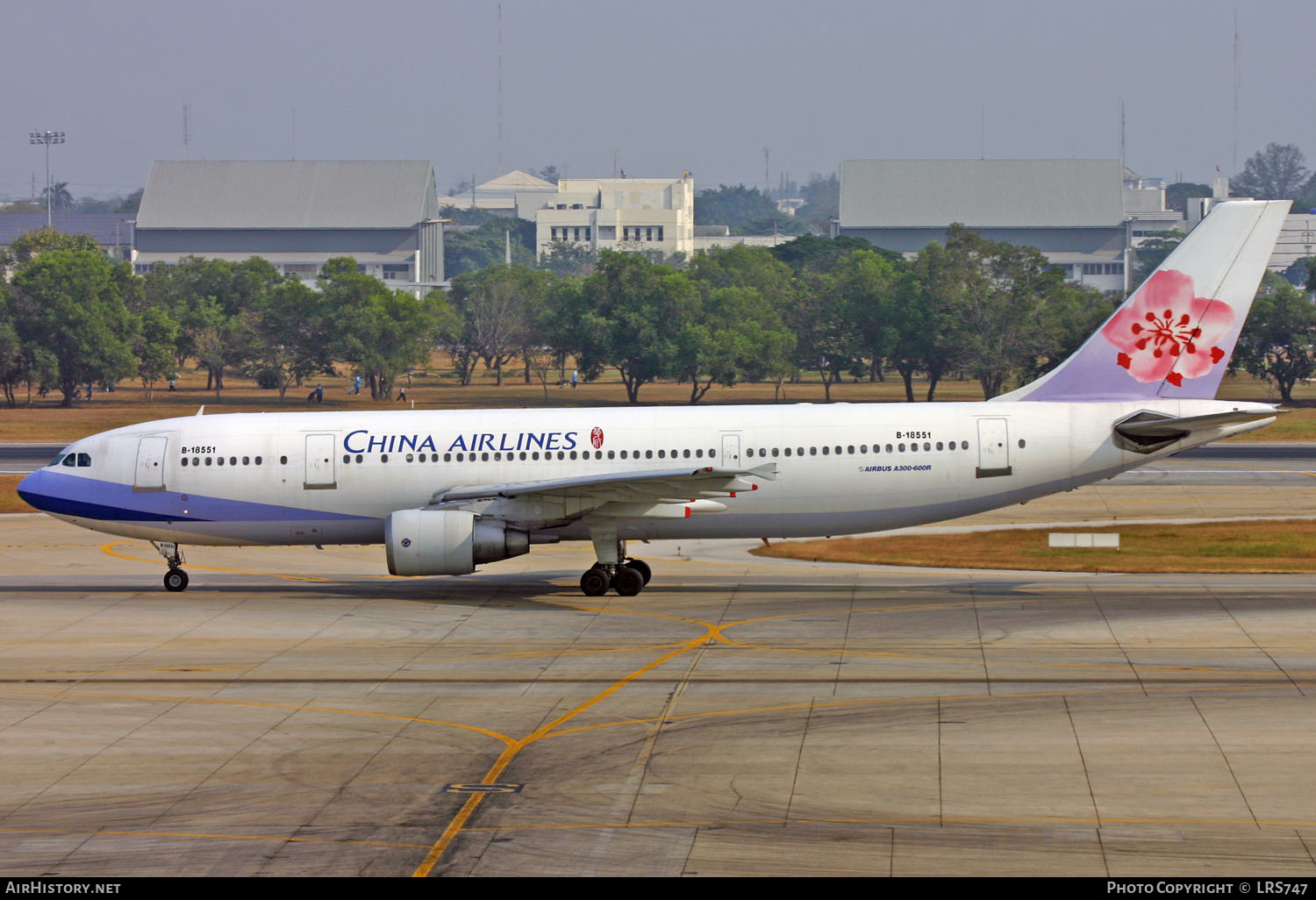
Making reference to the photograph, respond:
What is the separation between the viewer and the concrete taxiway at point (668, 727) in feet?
58.0

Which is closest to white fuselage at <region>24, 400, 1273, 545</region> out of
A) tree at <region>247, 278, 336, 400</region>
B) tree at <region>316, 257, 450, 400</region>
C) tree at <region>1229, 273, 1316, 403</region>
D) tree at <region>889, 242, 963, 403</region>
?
tree at <region>889, 242, 963, 403</region>

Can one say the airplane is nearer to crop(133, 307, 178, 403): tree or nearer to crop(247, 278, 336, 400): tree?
crop(247, 278, 336, 400): tree

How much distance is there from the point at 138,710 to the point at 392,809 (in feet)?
26.2

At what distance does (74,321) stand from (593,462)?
94114 mm

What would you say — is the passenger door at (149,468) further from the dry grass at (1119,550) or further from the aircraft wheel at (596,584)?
the dry grass at (1119,550)

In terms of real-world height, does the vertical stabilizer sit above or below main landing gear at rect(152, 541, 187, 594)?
above

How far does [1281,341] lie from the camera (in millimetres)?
107375

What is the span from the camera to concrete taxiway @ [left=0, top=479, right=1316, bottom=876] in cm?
1769

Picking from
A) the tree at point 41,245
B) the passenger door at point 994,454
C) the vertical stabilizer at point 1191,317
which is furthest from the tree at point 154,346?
the vertical stabilizer at point 1191,317

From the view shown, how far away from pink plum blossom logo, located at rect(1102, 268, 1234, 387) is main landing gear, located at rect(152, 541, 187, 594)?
25396mm

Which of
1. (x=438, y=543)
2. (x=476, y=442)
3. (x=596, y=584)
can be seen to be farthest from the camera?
(x=476, y=442)

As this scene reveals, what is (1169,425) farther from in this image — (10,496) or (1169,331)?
(10,496)

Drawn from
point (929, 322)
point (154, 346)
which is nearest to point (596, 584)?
point (929, 322)

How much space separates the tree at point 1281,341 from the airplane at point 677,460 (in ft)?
251
